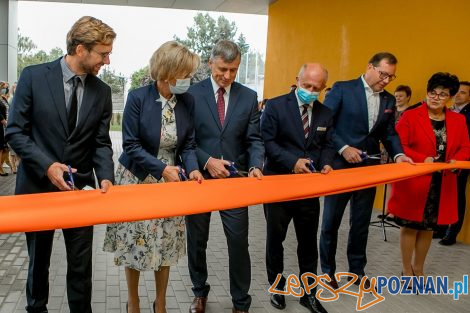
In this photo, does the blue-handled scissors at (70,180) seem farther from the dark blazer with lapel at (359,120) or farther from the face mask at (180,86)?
the dark blazer with lapel at (359,120)

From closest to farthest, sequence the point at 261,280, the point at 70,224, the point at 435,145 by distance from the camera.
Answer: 1. the point at 70,224
2. the point at 435,145
3. the point at 261,280

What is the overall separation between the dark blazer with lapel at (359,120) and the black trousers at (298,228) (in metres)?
0.63

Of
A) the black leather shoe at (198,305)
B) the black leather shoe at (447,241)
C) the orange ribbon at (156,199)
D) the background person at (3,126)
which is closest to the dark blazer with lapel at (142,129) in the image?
the orange ribbon at (156,199)

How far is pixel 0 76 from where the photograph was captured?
14.6m

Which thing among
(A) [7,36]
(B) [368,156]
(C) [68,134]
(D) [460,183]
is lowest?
(D) [460,183]

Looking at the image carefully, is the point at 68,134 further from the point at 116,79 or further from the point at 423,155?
the point at 116,79

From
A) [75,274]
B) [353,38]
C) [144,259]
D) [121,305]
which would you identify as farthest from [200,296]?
[353,38]

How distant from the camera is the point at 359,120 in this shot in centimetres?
398

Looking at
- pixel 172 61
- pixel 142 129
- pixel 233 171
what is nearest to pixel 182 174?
pixel 142 129

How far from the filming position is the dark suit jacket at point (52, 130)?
248cm

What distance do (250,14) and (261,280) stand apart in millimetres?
12243

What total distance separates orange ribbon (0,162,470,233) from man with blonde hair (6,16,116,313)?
18 cm

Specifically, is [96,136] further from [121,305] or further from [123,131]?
[121,305]

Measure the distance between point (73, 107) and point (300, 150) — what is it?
163cm
